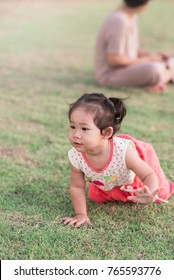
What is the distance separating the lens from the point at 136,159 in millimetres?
2654

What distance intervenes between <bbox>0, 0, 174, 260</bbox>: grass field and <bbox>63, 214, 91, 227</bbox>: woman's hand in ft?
0.14

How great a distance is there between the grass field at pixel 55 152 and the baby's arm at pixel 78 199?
0.19ft

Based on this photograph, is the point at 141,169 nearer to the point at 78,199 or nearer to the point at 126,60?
the point at 78,199

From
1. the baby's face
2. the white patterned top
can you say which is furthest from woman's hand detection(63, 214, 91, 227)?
the baby's face

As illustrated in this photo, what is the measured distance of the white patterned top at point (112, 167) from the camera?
268cm

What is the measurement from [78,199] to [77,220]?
12 centimetres

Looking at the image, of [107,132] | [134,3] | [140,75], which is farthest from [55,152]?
[134,3]

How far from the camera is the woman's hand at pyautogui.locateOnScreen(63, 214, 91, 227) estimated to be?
2.63 metres

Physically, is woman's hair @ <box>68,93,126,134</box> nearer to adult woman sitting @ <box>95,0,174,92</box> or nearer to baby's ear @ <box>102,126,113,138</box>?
baby's ear @ <box>102,126,113,138</box>

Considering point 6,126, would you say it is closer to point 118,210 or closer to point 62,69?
point 118,210

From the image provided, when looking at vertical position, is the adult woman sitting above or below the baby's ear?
above

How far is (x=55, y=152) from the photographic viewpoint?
11.8 feet

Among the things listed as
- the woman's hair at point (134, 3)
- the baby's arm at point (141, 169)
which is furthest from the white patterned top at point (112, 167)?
the woman's hair at point (134, 3)
